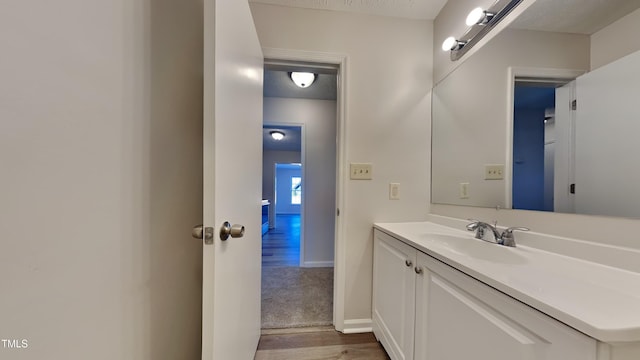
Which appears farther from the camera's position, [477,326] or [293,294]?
[293,294]

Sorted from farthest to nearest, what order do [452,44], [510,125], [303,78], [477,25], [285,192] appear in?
[285,192] → [303,78] → [452,44] → [477,25] → [510,125]

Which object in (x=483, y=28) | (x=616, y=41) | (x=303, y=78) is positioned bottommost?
(x=616, y=41)

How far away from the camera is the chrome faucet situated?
99cm

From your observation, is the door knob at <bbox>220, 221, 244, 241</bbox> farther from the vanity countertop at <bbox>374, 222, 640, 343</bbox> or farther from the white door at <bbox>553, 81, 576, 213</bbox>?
the white door at <bbox>553, 81, 576, 213</bbox>

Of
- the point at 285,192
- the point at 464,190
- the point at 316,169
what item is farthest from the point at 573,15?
the point at 285,192

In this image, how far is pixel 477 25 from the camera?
123cm

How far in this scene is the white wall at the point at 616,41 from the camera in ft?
2.32

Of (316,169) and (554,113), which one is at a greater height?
(554,113)

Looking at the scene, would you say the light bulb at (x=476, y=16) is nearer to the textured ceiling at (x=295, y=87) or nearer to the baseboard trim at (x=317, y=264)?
the textured ceiling at (x=295, y=87)

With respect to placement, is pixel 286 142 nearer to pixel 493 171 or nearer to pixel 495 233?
pixel 493 171

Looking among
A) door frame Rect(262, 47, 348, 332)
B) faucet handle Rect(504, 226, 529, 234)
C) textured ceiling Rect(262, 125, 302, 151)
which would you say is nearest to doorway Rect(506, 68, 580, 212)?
faucet handle Rect(504, 226, 529, 234)

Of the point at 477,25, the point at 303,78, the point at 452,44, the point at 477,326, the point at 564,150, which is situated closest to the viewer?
the point at 477,326

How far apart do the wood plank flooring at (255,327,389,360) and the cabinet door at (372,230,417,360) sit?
9 cm

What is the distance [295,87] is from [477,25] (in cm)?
178
